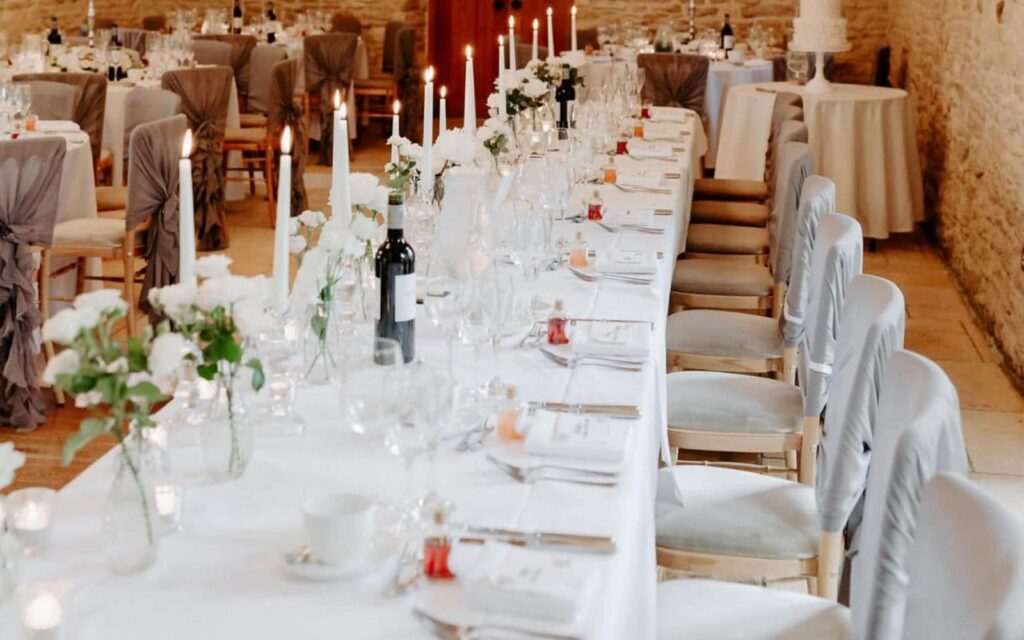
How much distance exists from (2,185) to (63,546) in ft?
9.64

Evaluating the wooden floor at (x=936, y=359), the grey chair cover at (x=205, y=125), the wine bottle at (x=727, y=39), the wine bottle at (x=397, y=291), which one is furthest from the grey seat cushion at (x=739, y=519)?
the wine bottle at (x=727, y=39)

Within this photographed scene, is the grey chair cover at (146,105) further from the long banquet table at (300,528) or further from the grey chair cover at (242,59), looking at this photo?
the long banquet table at (300,528)

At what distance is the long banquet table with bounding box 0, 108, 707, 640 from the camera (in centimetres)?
163

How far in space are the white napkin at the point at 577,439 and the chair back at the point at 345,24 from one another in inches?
390

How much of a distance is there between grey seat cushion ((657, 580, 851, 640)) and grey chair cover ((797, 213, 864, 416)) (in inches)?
35.3

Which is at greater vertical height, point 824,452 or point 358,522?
point 358,522

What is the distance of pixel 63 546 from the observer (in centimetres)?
182

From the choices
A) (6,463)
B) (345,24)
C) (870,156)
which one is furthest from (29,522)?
(345,24)

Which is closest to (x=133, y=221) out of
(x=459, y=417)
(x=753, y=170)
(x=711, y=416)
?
(x=711, y=416)

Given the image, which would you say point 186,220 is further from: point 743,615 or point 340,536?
point 743,615

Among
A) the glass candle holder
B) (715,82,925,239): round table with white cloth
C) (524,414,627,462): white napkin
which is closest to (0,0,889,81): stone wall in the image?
(715,82,925,239): round table with white cloth

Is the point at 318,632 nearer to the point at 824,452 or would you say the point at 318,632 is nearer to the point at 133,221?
the point at 824,452

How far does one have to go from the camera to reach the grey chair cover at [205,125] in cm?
671

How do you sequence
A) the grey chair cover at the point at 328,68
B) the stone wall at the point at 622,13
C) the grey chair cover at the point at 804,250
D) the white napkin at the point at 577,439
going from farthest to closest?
the stone wall at the point at 622,13, the grey chair cover at the point at 328,68, the grey chair cover at the point at 804,250, the white napkin at the point at 577,439
